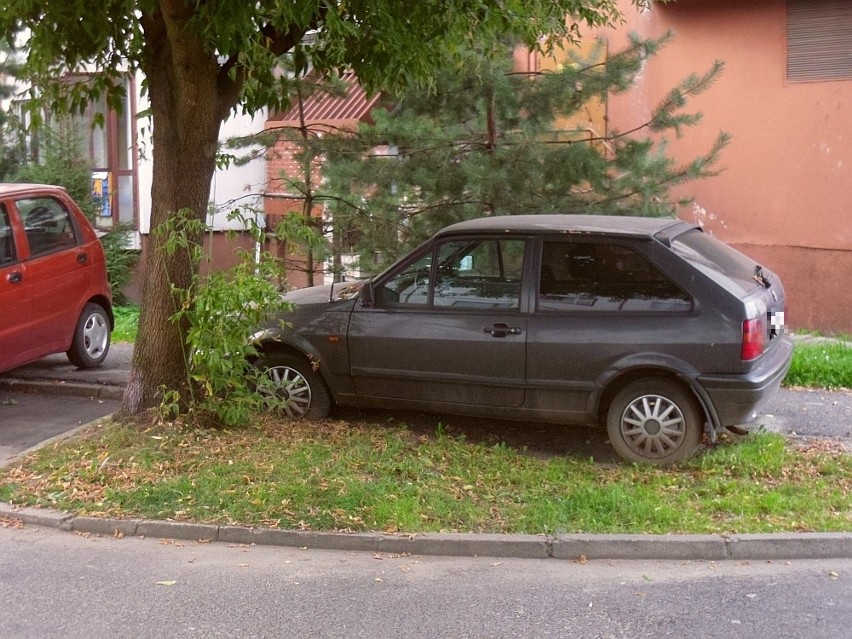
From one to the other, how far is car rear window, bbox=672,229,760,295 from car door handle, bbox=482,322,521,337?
122 cm

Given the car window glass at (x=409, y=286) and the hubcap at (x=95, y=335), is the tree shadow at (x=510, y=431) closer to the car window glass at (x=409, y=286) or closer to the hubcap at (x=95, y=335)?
the car window glass at (x=409, y=286)

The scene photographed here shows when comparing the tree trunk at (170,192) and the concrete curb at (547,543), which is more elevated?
the tree trunk at (170,192)

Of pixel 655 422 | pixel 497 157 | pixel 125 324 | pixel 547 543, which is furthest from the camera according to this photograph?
pixel 125 324

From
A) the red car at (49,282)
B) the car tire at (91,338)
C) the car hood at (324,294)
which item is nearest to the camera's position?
the car hood at (324,294)

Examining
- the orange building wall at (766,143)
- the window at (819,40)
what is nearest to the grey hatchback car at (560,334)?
the orange building wall at (766,143)

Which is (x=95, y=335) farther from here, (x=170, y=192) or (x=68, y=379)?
(x=170, y=192)

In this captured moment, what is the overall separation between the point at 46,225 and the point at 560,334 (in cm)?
533

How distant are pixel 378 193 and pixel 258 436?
4.11 m

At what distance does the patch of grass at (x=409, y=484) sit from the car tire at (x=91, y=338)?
109 inches

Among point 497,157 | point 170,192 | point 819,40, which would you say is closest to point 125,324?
point 497,157

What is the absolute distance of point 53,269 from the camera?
9445mm

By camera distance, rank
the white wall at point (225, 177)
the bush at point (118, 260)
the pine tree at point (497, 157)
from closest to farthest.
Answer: the pine tree at point (497, 157) < the white wall at point (225, 177) < the bush at point (118, 260)

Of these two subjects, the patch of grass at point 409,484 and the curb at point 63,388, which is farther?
the curb at point 63,388

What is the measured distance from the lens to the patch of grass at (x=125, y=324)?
1248cm
